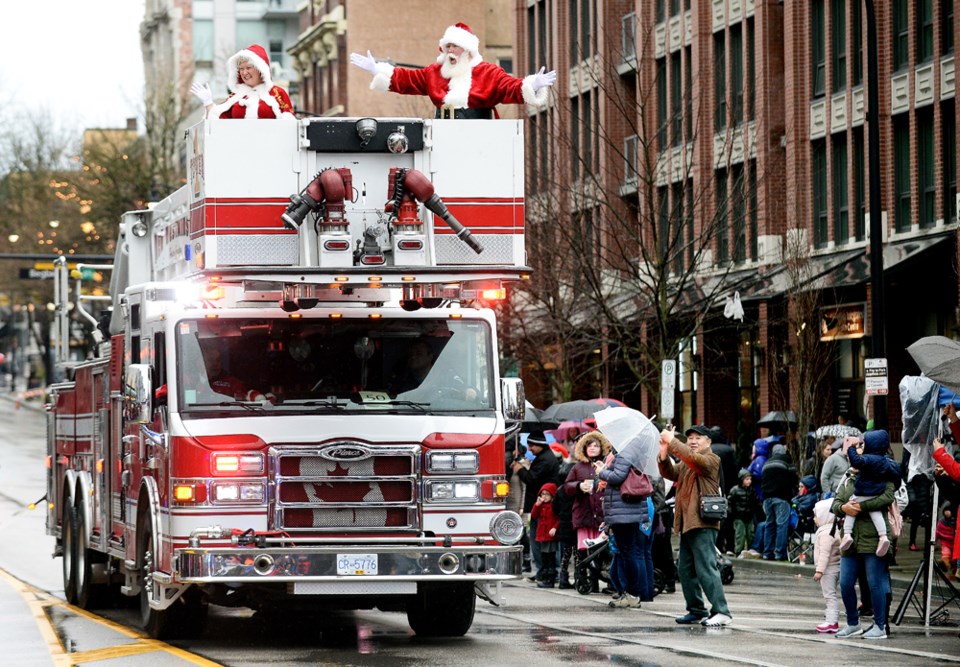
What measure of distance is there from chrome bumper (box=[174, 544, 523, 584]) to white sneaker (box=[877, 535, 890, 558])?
344 cm

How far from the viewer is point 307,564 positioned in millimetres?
14203

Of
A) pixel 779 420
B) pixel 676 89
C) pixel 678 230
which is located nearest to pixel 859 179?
pixel 678 230

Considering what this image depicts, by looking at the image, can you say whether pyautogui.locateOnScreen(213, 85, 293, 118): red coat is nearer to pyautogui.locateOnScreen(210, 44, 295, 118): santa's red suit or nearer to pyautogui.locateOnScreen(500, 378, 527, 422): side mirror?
pyautogui.locateOnScreen(210, 44, 295, 118): santa's red suit

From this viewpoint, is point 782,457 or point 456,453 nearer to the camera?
point 456,453

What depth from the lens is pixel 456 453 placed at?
1462 centimetres

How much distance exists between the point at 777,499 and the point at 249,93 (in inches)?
479

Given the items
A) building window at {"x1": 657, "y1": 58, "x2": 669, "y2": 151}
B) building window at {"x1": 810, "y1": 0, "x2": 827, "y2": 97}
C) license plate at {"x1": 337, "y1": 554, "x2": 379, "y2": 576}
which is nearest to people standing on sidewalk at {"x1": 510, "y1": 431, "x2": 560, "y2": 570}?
license plate at {"x1": 337, "y1": 554, "x2": 379, "y2": 576}

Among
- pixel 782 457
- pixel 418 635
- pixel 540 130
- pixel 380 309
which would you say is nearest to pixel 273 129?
pixel 380 309

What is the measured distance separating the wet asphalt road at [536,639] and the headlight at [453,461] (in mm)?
1410

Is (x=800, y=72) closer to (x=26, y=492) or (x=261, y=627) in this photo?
(x=26, y=492)

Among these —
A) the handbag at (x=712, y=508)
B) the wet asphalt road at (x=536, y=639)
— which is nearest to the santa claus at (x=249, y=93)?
the wet asphalt road at (x=536, y=639)

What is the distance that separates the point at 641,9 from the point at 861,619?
3041 cm

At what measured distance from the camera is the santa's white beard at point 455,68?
1553cm

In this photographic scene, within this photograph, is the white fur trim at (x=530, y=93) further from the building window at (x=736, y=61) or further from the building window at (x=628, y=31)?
the building window at (x=628, y=31)
